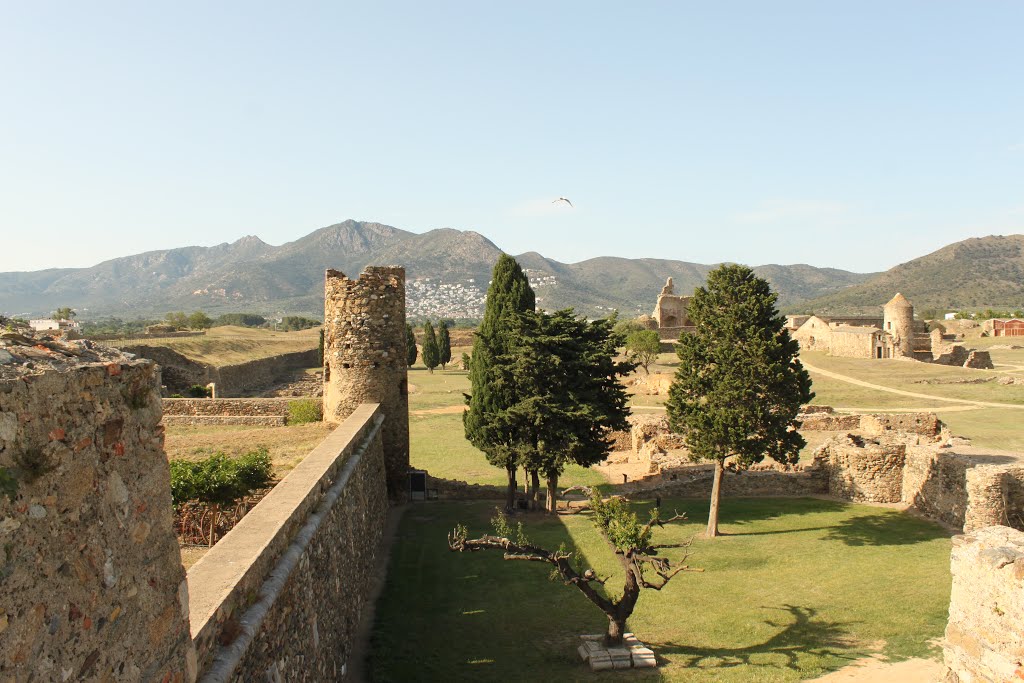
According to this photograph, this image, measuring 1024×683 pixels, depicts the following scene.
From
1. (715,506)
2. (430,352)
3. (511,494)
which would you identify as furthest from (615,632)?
(430,352)

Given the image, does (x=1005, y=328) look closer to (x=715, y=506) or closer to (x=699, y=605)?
(x=715, y=506)

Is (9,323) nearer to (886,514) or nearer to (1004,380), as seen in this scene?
(886,514)

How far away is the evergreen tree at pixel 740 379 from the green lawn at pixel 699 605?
2381 millimetres

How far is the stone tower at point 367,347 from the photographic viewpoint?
17484 millimetres

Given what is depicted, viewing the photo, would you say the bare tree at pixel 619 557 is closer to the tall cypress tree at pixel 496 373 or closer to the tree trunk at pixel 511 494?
the tall cypress tree at pixel 496 373

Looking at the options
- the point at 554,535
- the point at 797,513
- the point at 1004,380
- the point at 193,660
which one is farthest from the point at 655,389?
the point at 193,660

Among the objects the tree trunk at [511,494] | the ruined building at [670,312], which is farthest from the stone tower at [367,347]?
the ruined building at [670,312]

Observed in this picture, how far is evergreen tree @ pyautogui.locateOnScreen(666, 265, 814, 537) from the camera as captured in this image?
1723 centimetres

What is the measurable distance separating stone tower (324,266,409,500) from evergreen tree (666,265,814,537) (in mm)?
7204

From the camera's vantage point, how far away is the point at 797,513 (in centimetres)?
1994

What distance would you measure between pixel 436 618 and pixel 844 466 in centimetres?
A: 1478

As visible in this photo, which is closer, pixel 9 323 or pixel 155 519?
pixel 9 323

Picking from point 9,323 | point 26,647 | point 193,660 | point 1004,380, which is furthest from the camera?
point 1004,380

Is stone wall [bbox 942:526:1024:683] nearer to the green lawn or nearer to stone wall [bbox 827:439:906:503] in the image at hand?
the green lawn
